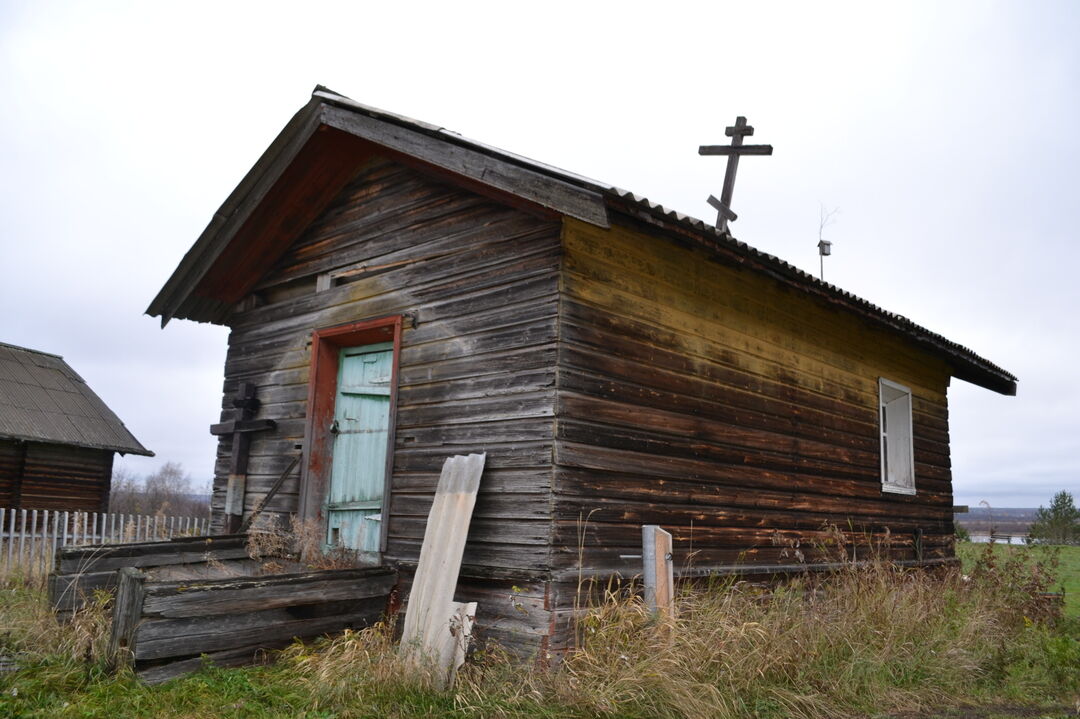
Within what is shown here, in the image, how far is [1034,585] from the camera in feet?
30.3

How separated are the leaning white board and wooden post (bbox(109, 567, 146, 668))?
1.74 meters

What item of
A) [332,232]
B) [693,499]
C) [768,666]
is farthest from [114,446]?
[768,666]

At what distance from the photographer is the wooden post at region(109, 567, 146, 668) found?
543 centimetres

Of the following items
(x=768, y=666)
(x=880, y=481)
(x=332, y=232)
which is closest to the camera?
(x=768, y=666)

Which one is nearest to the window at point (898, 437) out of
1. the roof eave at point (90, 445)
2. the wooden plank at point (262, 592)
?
the wooden plank at point (262, 592)

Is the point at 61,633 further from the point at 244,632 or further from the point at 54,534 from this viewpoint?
the point at 54,534

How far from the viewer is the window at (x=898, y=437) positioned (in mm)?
10828

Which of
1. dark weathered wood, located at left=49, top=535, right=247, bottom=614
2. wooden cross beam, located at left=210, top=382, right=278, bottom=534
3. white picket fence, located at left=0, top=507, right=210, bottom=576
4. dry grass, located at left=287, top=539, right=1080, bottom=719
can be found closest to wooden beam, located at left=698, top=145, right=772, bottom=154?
dry grass, located at left=287, top=539, right=1080, bottom=719

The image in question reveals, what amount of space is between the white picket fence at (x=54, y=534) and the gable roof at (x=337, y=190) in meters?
3.61

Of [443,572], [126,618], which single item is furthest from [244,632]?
[443,572]

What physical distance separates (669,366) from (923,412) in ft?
19.9

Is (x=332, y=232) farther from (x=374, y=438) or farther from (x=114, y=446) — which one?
(x=114, y=446)

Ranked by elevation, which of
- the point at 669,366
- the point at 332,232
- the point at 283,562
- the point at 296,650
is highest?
the point at 332,232

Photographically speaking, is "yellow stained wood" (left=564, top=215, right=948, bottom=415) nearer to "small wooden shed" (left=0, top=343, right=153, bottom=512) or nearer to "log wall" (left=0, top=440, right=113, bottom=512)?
"small wooden shed" (left=0, top=343, right=153, bottom=512)
